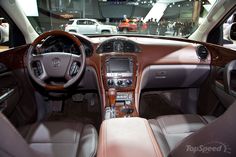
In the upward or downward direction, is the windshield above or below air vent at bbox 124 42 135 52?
above

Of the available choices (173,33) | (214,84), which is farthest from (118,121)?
(173,33)

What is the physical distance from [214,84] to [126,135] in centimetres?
179

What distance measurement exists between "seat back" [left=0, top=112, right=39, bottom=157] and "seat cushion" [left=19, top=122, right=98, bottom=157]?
670 millimetres

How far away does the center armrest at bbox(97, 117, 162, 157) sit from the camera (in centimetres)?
83

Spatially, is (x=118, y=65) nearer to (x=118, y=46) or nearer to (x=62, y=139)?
(x=118, y=46)

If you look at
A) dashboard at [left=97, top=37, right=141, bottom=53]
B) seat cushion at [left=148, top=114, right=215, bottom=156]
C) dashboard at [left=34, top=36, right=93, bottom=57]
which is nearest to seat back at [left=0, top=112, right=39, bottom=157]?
seat cushion at [left=148, top=114, right=215, bottom=156]

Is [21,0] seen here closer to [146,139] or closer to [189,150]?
[146,139]

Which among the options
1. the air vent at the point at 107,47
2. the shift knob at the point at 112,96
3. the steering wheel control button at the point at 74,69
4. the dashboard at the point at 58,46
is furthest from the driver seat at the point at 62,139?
the air vent at the point at 107,47

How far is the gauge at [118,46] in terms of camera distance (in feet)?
7.97

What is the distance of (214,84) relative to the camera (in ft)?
8.14

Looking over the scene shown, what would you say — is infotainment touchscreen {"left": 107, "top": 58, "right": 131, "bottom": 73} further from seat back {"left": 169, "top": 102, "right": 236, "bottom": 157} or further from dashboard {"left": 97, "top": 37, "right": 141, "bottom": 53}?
seat back {"left": 169, "top": 102, "right": 236, "bottom": 157}

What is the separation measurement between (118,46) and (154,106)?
1055mm

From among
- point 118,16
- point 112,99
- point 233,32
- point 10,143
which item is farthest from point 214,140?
point 118,16

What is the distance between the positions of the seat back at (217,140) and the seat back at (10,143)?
0.46 metres
